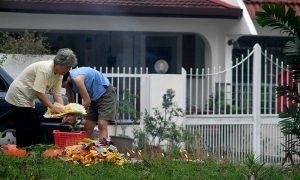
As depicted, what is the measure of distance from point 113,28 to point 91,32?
61.8 inches

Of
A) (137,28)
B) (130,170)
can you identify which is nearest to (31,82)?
(130,170)

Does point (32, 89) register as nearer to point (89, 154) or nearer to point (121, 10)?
point (89, 154)

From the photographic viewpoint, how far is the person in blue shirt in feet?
34.1

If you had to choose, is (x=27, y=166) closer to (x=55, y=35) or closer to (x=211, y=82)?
(x=211, y=82)

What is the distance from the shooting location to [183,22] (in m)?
17.6

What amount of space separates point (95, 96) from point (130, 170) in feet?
7.73

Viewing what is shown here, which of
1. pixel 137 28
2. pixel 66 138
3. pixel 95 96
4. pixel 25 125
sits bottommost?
pixel 66 138

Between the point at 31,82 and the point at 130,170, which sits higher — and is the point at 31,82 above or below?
above

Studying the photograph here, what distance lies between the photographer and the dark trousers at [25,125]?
9.57 m

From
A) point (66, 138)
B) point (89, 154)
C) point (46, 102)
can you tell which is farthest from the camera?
point (66, 138)

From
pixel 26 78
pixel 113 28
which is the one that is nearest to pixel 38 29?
pixel 113 28

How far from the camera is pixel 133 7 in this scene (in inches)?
654

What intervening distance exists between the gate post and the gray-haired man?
539 centimetres

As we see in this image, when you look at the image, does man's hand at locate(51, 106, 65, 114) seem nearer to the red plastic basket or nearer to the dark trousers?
the dark trousers
